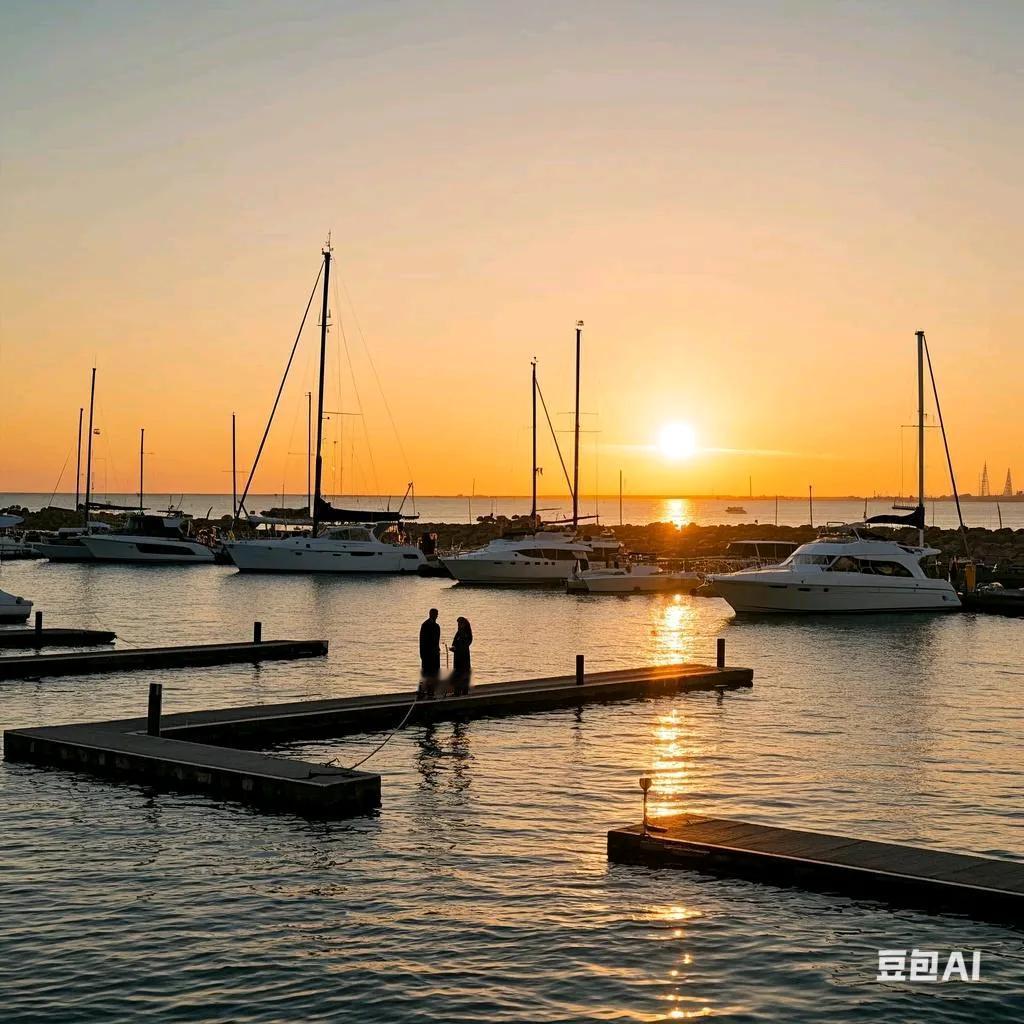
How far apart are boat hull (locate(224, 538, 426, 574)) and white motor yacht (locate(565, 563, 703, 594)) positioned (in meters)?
15.7

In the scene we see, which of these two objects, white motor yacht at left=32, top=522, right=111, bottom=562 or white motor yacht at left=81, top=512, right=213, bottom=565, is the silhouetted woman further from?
white motor yacht at left=32, top=522, right=111, bottom=562

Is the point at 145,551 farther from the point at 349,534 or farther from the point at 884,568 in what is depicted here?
the point at 884,568

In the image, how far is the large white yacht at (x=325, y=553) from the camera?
3548 inches

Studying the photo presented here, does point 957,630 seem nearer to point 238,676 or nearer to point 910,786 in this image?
point 238,676

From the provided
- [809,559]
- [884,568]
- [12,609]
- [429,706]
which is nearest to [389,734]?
[429,706]

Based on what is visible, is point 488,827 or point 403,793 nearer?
point 488,827

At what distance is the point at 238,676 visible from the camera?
36.4 metres

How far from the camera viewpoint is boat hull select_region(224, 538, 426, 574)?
90125 millimetres

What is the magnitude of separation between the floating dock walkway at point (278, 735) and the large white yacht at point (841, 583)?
81.8 ft

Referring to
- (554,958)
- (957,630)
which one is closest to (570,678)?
(554,958)

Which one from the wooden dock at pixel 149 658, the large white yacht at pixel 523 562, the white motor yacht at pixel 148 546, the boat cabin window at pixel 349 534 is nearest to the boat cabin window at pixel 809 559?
the large white yacht at pixel 523 562

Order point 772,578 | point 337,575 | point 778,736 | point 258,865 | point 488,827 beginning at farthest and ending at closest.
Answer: point 337,575, point 772,578, point 778,736, point 488,827, point 258,865

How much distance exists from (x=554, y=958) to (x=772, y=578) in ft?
154

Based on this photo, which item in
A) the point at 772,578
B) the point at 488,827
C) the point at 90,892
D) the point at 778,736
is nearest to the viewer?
the point at 90,892
